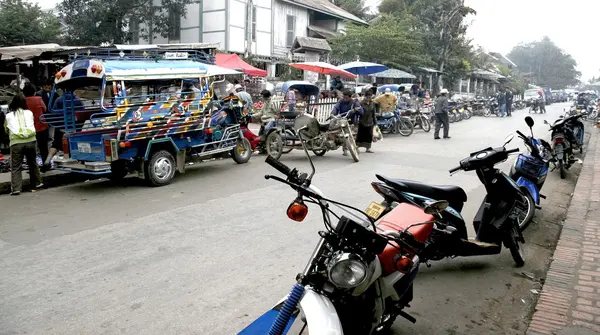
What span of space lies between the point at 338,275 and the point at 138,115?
20.6ft

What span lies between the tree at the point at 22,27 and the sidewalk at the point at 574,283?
19.1 meters

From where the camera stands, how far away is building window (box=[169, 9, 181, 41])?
22.2 metres

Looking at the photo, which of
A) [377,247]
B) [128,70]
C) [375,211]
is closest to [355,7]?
[128,70]

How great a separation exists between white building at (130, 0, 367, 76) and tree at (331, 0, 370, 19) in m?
6.24

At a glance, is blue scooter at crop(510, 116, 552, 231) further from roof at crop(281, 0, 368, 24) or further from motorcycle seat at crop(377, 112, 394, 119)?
roof at crop(281, 0, 368, 24)

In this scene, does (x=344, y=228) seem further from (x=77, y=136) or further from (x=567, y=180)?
(x=567, y=180)

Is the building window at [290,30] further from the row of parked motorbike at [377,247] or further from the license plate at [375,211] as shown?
the license plate at [375,211]

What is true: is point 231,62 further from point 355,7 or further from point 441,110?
point 355,7

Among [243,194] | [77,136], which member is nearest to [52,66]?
[77,136]

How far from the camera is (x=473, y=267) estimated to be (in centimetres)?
480

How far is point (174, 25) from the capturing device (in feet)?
75.2

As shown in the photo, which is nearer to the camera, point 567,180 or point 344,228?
point 344,228

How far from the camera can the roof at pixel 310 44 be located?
25984mm

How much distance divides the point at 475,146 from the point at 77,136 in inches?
410
